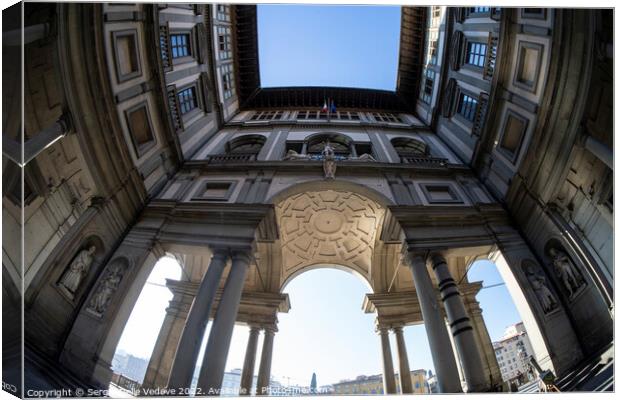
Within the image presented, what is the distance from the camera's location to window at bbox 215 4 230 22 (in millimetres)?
18837

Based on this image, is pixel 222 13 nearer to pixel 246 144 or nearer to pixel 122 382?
pixel 246 144

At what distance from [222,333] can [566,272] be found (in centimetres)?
807

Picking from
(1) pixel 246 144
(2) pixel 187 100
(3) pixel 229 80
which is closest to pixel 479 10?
(1) pixel 246 144

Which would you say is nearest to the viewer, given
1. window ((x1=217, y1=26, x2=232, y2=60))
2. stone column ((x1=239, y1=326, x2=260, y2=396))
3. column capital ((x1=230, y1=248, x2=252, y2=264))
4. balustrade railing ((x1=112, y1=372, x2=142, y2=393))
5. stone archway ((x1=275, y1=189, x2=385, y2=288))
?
balustrade railing ((x1=112, y1=372, x2=142, y2=393))

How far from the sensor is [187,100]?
15.0 meters

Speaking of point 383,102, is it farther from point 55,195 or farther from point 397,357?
point 55,195

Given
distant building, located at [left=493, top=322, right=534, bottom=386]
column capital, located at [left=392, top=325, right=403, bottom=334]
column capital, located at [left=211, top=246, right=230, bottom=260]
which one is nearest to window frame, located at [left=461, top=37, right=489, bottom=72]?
distant building, located at [left=493, top=322, right=534, bottom=386]

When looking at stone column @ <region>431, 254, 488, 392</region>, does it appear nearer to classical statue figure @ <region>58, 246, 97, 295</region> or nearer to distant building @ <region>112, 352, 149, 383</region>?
distant building @ <region>112, 352, 149, 383</region>

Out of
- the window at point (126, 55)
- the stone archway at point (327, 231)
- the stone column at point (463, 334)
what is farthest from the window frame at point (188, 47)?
the stone column at point (463, 334)

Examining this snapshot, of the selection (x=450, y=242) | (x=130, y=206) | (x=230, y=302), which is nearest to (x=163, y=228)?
(x=130, y=206)

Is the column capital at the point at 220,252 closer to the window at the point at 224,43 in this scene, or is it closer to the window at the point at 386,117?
the window at the point at 224,43

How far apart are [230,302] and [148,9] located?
9461 millimetres

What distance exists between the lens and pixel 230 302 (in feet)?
24.0

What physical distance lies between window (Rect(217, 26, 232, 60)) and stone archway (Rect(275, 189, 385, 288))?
476 inches
